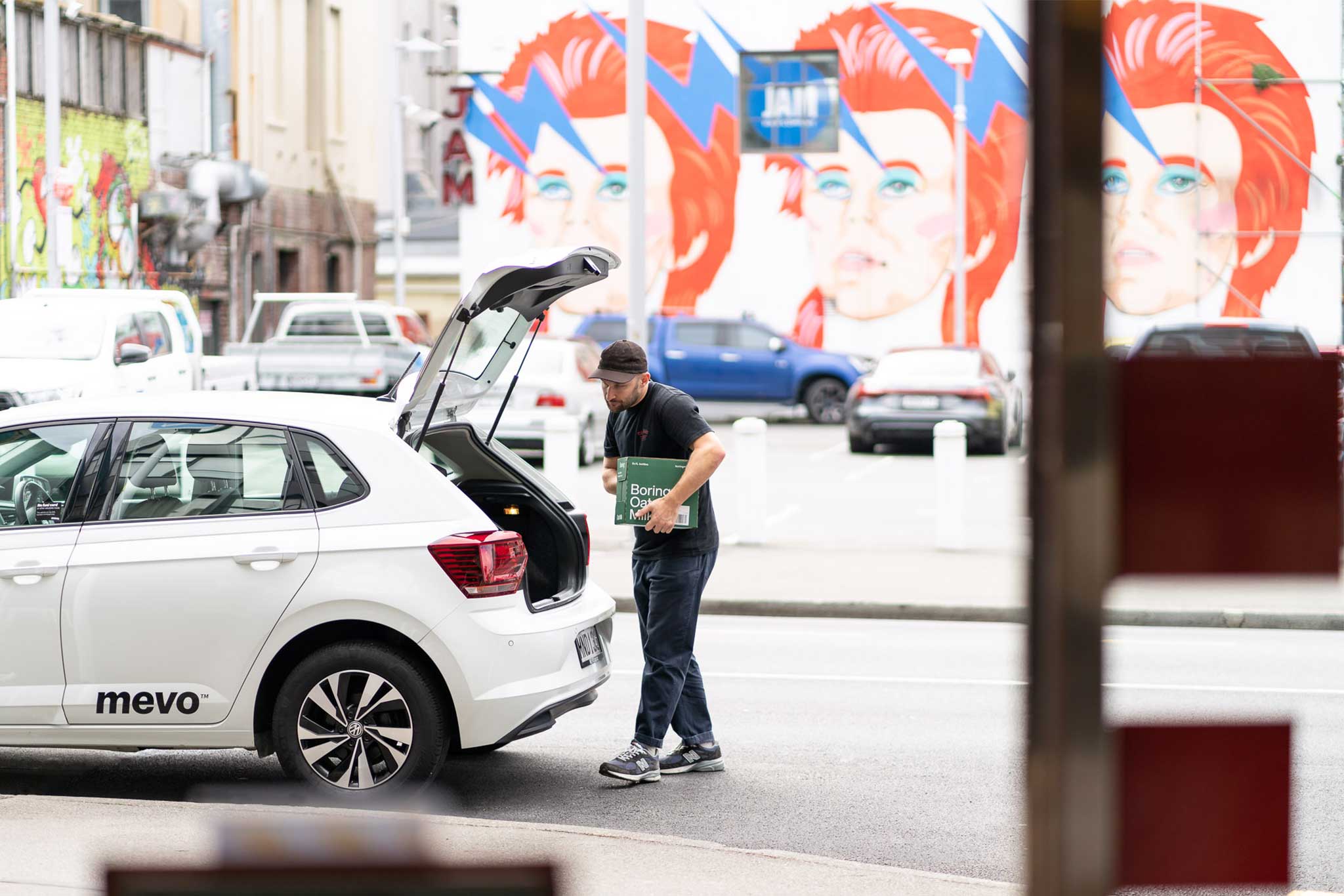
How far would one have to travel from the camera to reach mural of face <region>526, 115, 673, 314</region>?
36406 millimetres

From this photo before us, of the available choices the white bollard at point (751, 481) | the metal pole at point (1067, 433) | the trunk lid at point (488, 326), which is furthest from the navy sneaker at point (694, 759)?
the white bollard at point (751, 481)

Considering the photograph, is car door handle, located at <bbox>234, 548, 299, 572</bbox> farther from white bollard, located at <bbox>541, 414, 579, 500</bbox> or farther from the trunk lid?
white bollard, located at <bbox>541, 414, 579, 500</bbox>

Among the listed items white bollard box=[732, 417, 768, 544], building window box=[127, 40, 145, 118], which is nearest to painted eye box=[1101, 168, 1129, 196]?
white bollard box=[732, 417, 768, 544]

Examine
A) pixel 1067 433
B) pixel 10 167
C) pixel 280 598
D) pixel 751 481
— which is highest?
pixel 10 167

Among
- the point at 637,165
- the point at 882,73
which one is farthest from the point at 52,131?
the point at 882,73

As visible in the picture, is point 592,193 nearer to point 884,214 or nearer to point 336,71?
point 884,214

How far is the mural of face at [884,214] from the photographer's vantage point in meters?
35.7

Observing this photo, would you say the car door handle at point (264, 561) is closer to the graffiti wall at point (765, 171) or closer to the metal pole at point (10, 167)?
the metal pole at point (10, 167)

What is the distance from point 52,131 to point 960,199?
17.1 metres

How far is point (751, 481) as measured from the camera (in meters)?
→ 14.9

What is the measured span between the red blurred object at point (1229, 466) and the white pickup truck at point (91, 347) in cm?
1503

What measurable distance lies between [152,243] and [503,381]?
13985 millimetres

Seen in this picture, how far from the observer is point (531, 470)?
742 centimetres

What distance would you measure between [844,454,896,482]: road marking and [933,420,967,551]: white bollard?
6.39m
